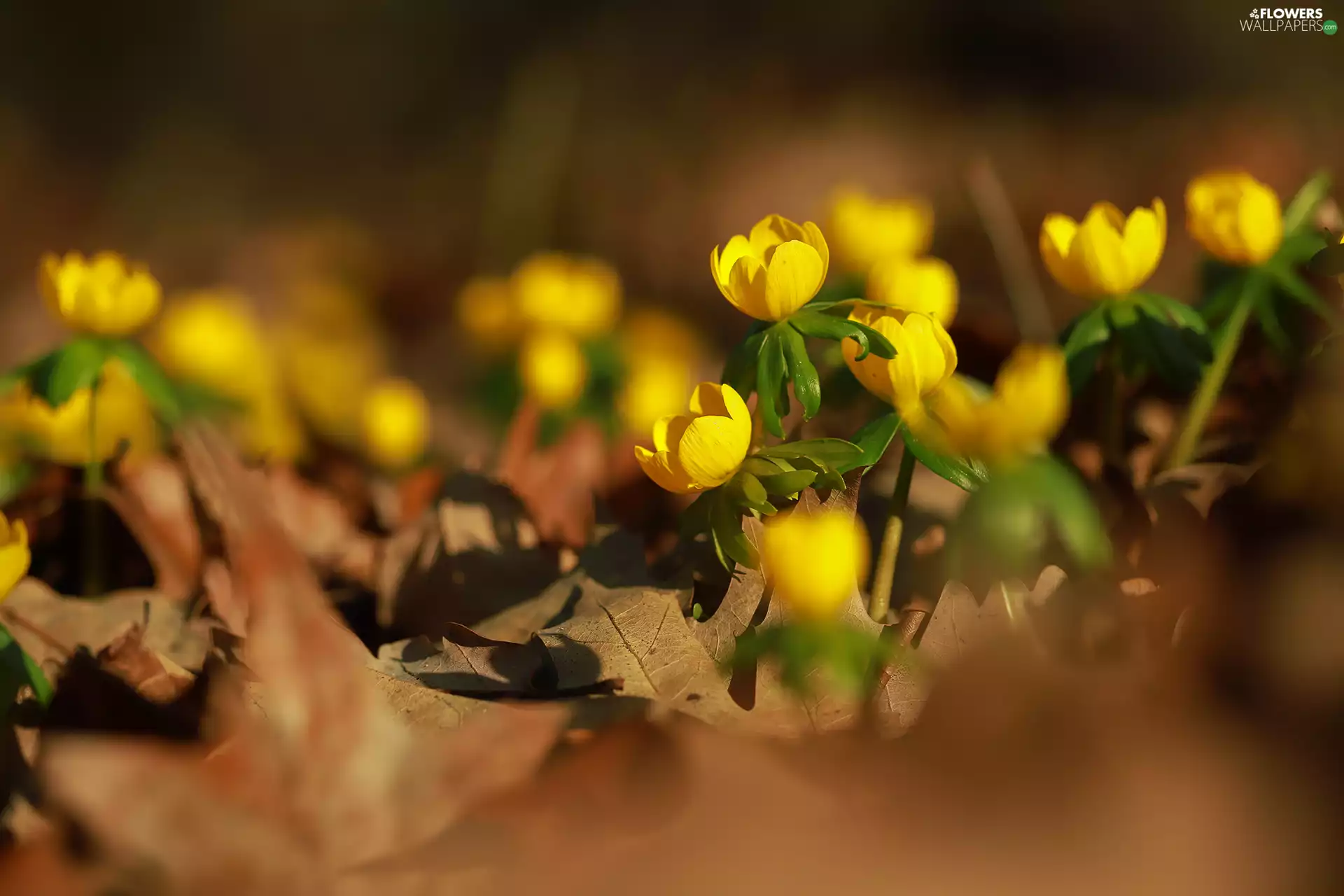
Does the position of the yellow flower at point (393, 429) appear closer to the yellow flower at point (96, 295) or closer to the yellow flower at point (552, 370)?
the yellow flower at point (552, 370)

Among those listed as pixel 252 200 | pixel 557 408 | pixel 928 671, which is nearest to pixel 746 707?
pixel 928 671

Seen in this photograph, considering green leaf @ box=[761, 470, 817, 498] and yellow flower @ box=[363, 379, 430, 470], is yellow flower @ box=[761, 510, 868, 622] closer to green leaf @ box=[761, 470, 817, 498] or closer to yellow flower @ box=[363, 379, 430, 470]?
green leaf @ box=[761, 470, 817, 498]

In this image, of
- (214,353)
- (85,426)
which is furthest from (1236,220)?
(214,353)

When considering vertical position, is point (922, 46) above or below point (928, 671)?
above

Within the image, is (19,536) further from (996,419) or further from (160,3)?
(160,3)

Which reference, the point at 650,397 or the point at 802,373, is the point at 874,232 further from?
the point at 650,397

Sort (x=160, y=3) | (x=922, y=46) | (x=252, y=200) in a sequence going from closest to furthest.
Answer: (x=922, y=46) < (x=252, y=200) < (x=160, y=3)
